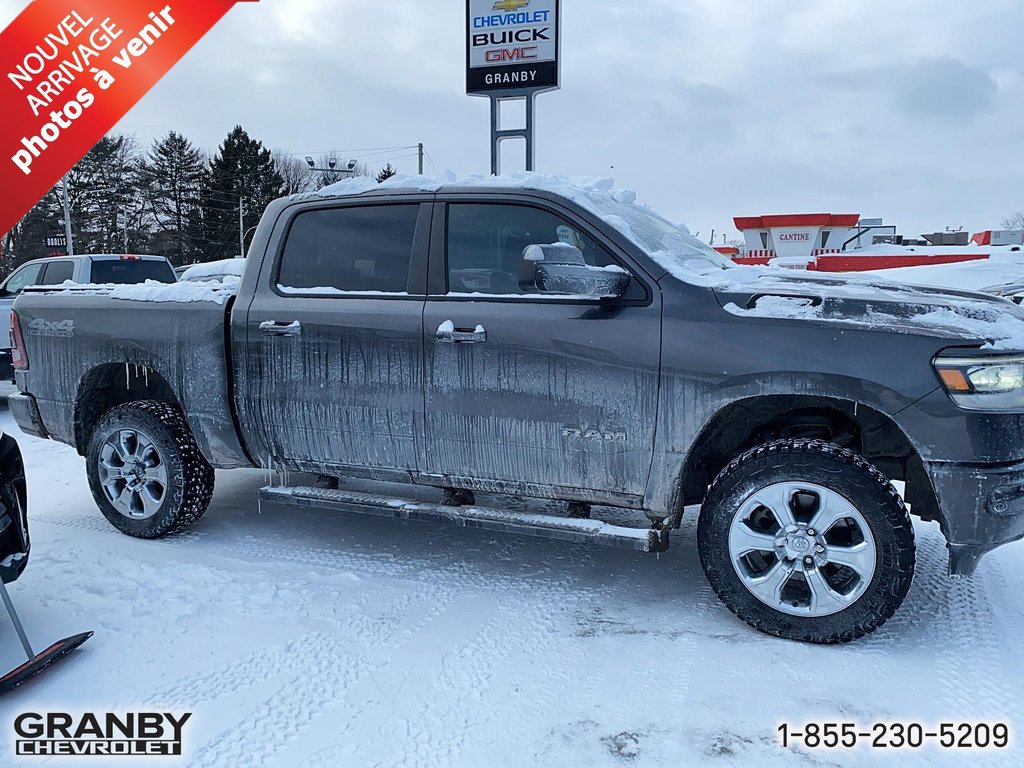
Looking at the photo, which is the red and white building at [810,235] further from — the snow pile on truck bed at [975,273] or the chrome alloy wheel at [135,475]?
the chrome alloy wheel at [135,475]

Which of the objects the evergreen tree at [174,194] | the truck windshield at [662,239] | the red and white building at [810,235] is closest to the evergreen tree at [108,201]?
the evergreen tree at [174,194]

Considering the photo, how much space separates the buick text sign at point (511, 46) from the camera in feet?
43.6

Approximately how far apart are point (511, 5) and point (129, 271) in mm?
7809

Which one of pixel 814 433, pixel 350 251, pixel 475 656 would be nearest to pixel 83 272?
pixel 350 251

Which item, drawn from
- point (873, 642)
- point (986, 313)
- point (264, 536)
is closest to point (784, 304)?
point (986, 313)

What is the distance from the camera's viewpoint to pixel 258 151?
5547 centimetres

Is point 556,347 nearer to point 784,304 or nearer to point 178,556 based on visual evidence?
point 784,304

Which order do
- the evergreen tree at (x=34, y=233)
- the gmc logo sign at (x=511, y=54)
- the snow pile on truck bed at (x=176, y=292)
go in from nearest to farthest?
the snow pile on truck bed at (x=176, y=292) → the gmc logo sign at (x=511, y=54) → the evergreen tree at (x=34, y=233)

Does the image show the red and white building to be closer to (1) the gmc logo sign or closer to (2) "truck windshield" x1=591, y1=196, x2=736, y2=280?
(1) the gmc logo sign

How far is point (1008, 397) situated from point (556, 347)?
5.73 ft

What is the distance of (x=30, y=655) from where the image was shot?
296 cm

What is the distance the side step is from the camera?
11.0 ft

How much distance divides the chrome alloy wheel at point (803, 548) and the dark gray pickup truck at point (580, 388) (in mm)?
10

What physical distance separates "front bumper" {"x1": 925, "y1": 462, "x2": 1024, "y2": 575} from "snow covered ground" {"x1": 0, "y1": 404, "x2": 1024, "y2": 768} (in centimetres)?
50
